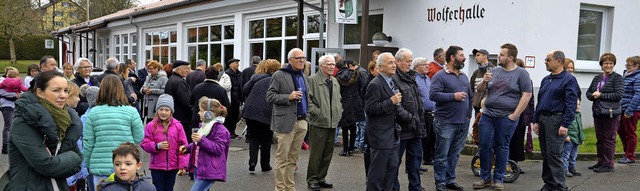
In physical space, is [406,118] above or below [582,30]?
below

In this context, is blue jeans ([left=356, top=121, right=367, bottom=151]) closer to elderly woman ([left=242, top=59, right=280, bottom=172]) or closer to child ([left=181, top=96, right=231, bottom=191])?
elderly woman ([left=242, top=59, right=280, bottom=172])

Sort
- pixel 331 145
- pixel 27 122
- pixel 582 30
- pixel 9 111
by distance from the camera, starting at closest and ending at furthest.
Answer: pixel 27 122, pixel 331 145, pixel 9 111, pixel 582 30

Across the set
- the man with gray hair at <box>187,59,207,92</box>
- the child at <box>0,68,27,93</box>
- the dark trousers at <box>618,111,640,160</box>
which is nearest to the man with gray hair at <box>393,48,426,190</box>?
the dark trousers at <box>618,111,640,160</box>

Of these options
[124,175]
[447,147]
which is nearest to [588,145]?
[447,147]

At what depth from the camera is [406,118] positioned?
19.3 feet

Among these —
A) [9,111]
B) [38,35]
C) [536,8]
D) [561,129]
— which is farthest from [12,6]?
[561,129]

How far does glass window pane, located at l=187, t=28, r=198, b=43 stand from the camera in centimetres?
2249

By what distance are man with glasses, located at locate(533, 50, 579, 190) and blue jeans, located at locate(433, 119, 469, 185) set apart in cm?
92

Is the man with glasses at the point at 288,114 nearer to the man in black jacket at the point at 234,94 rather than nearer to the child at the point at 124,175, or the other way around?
the child at the point at 124,175

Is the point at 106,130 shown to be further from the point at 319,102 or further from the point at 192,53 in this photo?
the point at 192,53

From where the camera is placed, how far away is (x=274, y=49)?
18203 millimetres

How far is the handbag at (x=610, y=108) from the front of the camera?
819 centimetres

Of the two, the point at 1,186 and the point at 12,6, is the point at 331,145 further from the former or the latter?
the point at 12,6

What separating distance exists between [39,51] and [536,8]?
198ft
